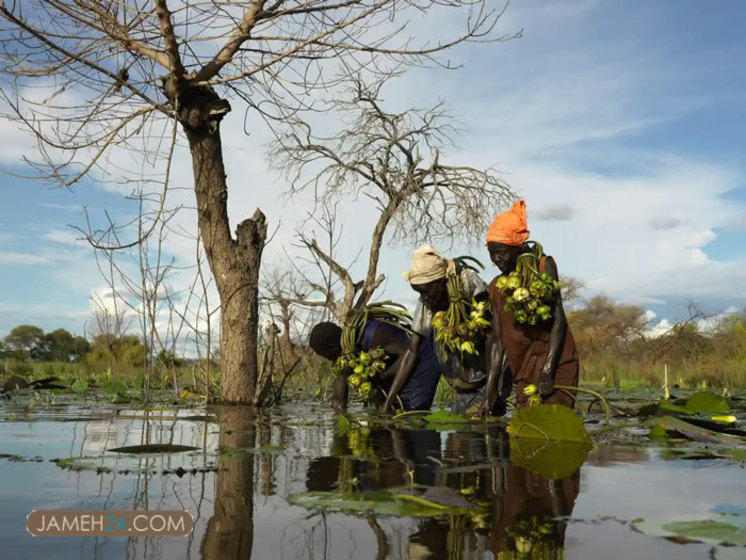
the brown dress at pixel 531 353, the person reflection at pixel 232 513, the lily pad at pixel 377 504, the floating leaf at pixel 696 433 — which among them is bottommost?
the person reflection at pixel 232 513

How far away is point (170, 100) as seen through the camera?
7.91m

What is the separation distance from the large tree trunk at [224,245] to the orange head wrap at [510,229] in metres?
3.67

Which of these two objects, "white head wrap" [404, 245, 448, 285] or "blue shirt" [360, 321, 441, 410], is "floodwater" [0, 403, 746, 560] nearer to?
"white head wrap" [404, 245, 448, 285]

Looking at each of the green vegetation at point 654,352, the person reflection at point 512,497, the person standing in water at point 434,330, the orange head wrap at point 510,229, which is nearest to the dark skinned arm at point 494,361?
the person standing in water at point 434,330

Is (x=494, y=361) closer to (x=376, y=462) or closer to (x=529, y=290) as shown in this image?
(x=529, y=290)

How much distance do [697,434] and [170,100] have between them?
6.25 meters

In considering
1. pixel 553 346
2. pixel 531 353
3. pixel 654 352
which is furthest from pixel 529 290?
pixel 654 352

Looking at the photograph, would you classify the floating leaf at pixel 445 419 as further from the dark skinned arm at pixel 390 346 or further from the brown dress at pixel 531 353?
the dark skinned arm at pixel 390 346

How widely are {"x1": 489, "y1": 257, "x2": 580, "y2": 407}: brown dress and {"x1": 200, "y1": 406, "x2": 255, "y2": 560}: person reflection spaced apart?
2105 millimetres

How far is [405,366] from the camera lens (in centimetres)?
647

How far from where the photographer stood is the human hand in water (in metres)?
4.90

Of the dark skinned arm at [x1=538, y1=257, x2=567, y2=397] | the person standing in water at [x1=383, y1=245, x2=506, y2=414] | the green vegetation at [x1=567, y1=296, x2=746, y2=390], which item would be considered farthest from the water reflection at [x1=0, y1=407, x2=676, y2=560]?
the green vegetation at [x1=567, y1=296, x2=746, y2=390]

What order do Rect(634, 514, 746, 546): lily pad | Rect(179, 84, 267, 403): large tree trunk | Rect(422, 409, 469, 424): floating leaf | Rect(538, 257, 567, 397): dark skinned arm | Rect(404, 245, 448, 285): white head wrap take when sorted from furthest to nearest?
Rect(179, 84, 267, 403): large tree trunk → Rect(404, 245, 448, 285): white head wrap → Rect(422, 409, 469, 424): floating leaf → Rect(538, 257, 567, 397): dark skinned arm → Rect(634, 514, 746, 546): lily pad

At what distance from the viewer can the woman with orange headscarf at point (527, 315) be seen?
16.0ft
